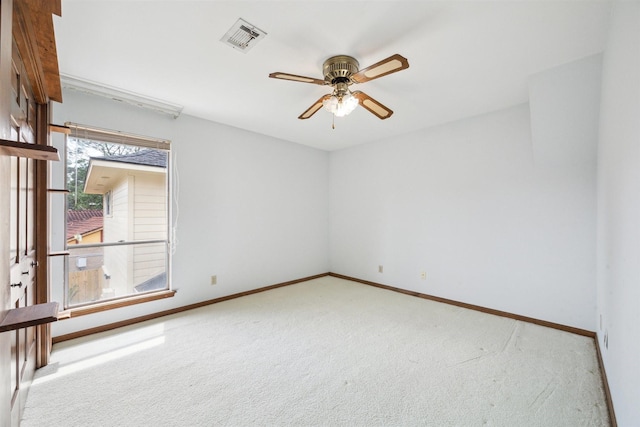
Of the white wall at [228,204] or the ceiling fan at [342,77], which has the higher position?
the ceiling fan at [342,77]

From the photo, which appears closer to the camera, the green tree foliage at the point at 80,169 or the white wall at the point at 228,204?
the green tree foliage at the point at 80,169

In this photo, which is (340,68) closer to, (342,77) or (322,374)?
(342,77)

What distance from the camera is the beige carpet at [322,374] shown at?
166cm

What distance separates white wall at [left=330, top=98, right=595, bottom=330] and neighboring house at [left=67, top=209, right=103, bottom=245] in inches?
136

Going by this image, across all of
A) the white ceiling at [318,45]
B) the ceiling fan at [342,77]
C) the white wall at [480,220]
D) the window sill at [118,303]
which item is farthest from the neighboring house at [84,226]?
the white wall at [480,220]

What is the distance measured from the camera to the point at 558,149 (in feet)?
8.82

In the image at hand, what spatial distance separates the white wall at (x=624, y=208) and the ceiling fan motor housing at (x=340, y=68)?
1.43 m

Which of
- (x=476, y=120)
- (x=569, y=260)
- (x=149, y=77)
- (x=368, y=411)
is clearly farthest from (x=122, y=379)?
(x=476, y=120)

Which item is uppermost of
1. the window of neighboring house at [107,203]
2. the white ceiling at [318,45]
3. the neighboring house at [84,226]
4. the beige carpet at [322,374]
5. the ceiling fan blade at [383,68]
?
the white ceiling at [318,45]

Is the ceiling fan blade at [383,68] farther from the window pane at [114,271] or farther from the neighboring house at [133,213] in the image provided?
the window pane at [114,271]

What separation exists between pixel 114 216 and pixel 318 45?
8.81 feet

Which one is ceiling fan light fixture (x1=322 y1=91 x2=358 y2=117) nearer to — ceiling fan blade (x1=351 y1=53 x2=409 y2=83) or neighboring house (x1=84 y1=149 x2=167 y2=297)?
ceiling fan blade (x1=351 y1=53 x2=409 y2=83)

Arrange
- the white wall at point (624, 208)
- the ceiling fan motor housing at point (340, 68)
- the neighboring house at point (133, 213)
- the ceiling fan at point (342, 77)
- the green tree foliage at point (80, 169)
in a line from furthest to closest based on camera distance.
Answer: the neighboring house at point (133, 213) → the green tree foliage at point (80, 169) → the ceiling fan motor housing at point (340, 68) → the ceiling fan at point (342, 77) → the white wall at point (624, 208)

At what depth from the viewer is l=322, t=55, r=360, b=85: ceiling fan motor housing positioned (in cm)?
205
